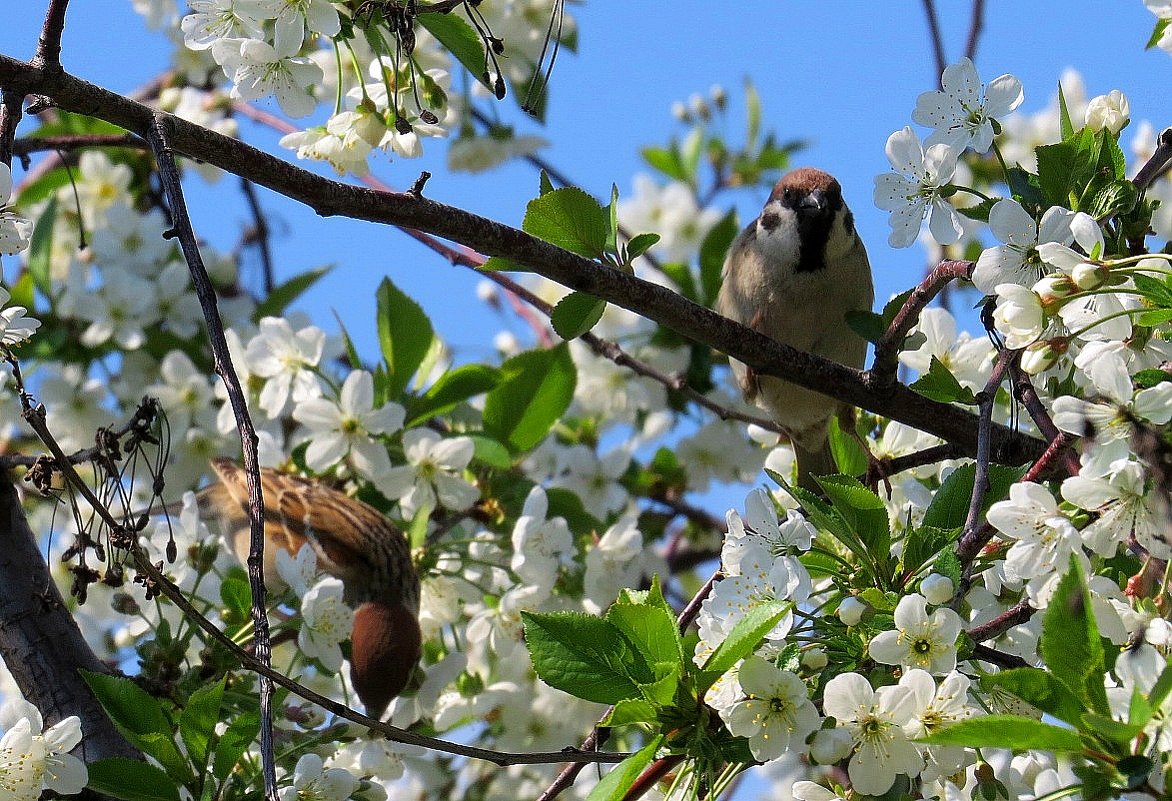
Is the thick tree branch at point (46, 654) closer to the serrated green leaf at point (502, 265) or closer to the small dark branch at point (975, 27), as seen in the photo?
the serrated green leaf at point (502, 265)

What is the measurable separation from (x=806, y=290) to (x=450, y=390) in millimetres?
1022

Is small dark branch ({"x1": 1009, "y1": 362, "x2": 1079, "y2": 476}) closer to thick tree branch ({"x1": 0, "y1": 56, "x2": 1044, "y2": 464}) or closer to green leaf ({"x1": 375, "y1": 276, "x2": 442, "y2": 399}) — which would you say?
thick tree branch ({"x1": 0, "y1": 56, "x2": 1044, "y2": 464})

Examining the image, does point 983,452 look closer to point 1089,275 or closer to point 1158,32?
point 1089,275

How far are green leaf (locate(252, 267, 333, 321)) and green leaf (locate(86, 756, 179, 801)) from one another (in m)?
2.23

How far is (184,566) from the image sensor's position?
257cm

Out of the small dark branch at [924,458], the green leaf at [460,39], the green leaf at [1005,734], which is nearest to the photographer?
the green leaf at [1005,734]

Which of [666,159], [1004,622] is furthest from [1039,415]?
[666,159]

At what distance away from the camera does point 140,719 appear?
178 cm

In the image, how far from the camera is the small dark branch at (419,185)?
5.41 feet

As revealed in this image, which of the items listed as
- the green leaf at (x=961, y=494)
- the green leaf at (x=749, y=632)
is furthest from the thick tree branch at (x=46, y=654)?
the green leaf at (x=961, y=494)

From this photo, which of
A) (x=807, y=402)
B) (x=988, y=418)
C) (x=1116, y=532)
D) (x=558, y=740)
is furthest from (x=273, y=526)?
(x=1116, y=532)

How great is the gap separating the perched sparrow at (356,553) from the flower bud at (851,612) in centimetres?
178

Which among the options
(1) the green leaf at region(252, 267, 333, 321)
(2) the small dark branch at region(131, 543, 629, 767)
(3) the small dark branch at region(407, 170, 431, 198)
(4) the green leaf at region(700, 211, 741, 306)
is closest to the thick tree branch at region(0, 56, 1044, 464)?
(3) the small dark branch at region(407, 170, 431, 198)

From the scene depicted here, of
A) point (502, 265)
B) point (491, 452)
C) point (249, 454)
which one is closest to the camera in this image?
point (249, 454)
